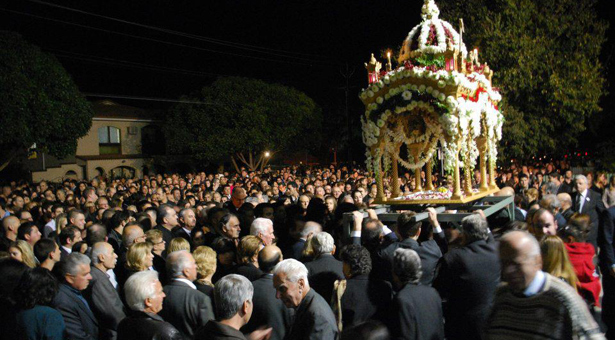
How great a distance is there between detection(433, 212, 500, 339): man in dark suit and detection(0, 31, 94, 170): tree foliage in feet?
83.1

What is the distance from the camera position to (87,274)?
499 centimetres

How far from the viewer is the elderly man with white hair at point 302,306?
3760 mm

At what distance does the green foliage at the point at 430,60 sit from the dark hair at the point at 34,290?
6.10 meters

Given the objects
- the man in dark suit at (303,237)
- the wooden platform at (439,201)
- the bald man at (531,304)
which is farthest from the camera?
the wooden platform at (439,201)

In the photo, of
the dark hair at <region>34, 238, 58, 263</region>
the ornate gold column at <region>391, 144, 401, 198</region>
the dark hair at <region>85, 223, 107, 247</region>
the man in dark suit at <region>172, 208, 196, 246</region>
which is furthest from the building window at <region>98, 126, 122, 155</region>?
the dark hair at <region>34, 238, 58, 263</region>

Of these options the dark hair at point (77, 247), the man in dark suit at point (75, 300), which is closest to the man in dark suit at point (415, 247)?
the man in dark suit at point (75, 300)

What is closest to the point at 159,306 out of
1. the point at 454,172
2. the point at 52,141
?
the point at 454,172

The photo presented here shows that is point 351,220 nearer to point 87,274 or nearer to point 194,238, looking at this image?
point 194,238

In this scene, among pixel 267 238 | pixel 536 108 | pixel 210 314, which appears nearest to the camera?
pixel 210 314

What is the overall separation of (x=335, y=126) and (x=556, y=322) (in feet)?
135

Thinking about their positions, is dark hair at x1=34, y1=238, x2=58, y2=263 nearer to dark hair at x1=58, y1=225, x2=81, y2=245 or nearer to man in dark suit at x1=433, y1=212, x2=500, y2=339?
dark hair at x1=58, y1=225, x2=81, y2=245

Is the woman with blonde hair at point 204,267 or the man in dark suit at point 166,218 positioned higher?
the man in dark suit at point 166,218

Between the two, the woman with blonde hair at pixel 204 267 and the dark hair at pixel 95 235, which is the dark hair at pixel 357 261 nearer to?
the woman with blonde hair at pixel 204 267

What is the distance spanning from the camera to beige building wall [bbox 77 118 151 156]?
134 feet
